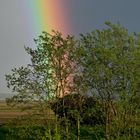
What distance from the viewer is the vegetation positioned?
2719cm

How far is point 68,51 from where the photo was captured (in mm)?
29625

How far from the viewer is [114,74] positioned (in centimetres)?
2716

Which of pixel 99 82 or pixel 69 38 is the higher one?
pixel 69 38

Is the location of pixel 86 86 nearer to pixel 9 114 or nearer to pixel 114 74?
pixel 114 74

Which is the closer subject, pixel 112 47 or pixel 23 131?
pixel 112 47

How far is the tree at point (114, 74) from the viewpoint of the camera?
1065 inches

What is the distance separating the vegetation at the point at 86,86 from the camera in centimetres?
2719

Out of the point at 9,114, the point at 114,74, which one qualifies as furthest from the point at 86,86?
the point at 9,114

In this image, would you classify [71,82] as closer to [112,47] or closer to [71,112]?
[71,112]

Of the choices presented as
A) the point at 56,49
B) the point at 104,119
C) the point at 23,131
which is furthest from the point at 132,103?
the point at 23,131

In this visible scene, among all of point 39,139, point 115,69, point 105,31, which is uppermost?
point 105,31

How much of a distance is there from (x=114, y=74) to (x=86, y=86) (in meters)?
2.06

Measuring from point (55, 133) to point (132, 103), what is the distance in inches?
205

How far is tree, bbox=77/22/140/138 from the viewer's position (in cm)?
2706
